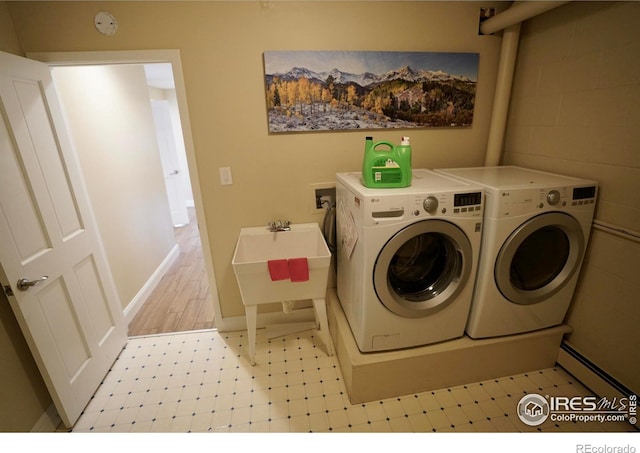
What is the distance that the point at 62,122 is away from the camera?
5.44 ft

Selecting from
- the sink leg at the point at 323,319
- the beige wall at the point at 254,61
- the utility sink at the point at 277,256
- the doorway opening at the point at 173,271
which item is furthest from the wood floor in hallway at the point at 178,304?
the sink leg at the point at 323,319

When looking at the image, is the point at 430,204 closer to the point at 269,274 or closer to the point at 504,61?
the point at 269,274

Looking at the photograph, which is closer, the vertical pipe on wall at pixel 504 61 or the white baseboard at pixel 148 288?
the vertical pipe on wall at pixel 504 61

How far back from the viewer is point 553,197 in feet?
4.69

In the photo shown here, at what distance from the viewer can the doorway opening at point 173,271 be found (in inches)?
65.4

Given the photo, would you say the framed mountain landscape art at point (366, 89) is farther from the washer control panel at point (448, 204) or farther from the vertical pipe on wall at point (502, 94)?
the washer control panel at point (448, 204)

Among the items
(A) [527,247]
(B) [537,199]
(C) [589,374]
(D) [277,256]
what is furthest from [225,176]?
(C) [589,374]

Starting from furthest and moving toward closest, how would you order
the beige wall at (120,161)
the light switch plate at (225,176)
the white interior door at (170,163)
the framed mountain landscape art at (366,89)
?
the white interior door at (170,163) → the beige wall at (120,161) → the light switch plate at (225,176) → the framed mountain landscape art at (366,89)

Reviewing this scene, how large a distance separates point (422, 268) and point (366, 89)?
117cm

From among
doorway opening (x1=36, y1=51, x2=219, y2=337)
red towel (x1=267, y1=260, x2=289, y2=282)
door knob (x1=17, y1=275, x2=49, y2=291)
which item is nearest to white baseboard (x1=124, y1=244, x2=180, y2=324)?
doorway opening (x1=36, y1=51, x2=219, y2=337)

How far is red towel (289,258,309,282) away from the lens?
1.60 m

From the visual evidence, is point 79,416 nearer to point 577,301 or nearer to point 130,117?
point 130,117

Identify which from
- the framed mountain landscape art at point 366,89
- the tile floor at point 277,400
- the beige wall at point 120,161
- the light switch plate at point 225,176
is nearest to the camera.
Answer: the tile floor at point 277,400

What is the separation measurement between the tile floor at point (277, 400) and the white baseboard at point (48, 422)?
0.39 ft
